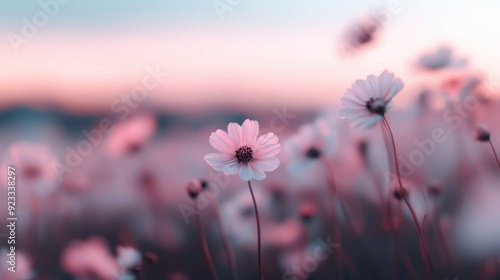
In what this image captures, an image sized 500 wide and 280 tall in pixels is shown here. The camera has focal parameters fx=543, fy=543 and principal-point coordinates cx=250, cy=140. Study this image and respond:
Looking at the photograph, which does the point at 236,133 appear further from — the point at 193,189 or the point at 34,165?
the point at 34,165

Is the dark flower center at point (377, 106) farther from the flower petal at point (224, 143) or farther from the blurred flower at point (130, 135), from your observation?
the blurred flower at point (130, 135)

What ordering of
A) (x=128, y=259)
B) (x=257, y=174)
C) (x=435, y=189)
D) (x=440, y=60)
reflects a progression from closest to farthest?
1. (x=257, y=174)
2. (x=128, y=259)
3. (x=435, y=189)
4. (x=440, y=60)

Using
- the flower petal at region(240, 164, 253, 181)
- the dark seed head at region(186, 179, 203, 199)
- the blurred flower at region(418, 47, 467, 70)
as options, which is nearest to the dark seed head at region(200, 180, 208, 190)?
the dark seed head at region(186, 179, 203, 199)

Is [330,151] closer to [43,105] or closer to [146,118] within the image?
[146,118]

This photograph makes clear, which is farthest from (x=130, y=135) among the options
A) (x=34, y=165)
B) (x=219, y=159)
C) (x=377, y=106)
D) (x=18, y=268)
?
(x=377, y=106)

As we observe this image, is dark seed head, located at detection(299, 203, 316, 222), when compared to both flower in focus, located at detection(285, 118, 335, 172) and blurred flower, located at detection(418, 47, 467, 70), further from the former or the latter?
blurred flower, located at detection(418, 47, 467, 70)

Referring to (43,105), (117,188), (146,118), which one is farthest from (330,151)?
(43,105)
